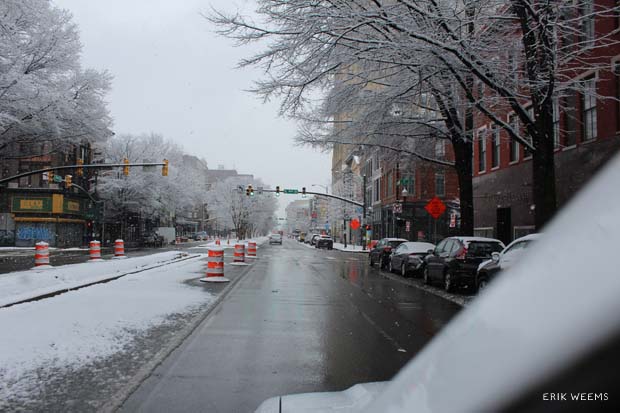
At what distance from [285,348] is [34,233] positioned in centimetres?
4931

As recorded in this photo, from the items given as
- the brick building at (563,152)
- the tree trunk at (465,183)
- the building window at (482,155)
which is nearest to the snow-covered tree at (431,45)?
the brick building at (563,152)

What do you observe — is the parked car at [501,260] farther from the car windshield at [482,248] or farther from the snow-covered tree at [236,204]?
the snow-covered tree at [236,204]

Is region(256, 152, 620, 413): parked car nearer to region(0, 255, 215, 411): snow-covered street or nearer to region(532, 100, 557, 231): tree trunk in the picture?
region(0, 255, 215, 411): snow-covered street

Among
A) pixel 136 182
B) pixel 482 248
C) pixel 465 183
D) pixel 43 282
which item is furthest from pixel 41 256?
pixel 136 182

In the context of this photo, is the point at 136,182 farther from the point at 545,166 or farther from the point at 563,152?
the point at 545,166

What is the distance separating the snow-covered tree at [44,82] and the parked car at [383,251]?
17.6m

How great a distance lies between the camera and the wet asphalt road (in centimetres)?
498

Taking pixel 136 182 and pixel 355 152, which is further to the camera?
pixel 136 182

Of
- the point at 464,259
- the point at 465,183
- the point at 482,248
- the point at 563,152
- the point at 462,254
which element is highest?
the point at 563,152

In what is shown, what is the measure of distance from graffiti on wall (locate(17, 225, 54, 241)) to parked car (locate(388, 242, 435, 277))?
132 ft

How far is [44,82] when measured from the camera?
25141 millimetres

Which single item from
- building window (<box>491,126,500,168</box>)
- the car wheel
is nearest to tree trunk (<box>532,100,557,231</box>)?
the car wheel

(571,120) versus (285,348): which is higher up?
(571,120)

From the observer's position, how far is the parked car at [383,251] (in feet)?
79.1
